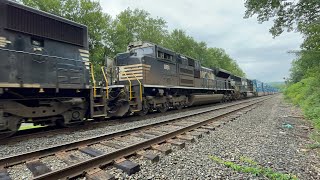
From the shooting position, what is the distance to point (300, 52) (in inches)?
480

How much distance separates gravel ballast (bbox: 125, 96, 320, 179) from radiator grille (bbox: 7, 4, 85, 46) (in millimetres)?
5054

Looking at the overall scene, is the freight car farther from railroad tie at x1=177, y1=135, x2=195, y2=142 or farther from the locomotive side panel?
railroad tie at x1=177, y1=135, x2=195, y2=142

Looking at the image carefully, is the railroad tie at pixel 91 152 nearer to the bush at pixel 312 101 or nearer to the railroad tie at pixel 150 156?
the railroad tie at pixel 150 156

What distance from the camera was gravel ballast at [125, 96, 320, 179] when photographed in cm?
375

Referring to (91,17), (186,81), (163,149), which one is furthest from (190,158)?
(91,17)

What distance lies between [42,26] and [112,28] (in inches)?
1162

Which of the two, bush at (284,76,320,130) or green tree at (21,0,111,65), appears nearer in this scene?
bush at (284,76,320,130)

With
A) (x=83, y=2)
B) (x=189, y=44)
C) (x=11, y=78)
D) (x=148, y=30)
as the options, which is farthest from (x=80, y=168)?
(x=189, y=44)

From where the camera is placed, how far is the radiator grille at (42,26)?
6.42 m

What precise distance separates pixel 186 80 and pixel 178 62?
4.72ft

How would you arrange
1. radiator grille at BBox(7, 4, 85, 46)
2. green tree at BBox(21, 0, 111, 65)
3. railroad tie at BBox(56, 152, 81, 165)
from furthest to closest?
green tree at BBox(21, 0, 111, 65) < radiator grille at BBox(7, 4, 85, 46) < railroad tie at BBox(56, 152, 81, 165)

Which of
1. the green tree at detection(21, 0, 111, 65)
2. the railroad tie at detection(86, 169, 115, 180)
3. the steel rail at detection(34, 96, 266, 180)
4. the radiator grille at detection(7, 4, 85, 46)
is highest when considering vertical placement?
the green tree at detection(21, 0, 111, 65)

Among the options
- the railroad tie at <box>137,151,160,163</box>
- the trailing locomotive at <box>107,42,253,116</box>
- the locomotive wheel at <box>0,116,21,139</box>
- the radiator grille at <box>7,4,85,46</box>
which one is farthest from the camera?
the trailing locomotive at <box>107,42,253,116</box>

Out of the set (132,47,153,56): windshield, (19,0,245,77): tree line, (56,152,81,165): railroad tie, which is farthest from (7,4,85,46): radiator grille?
(19,0,245,77): tree line
